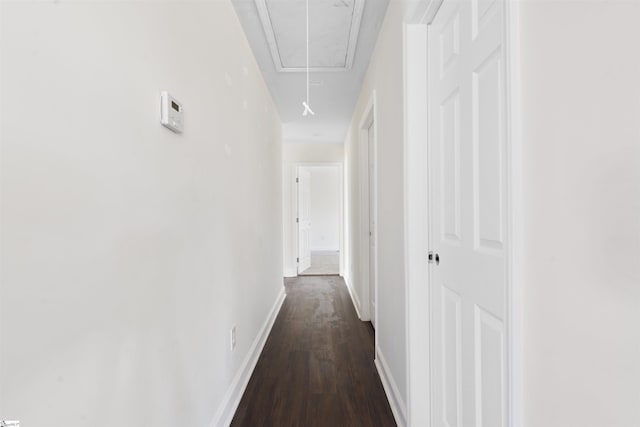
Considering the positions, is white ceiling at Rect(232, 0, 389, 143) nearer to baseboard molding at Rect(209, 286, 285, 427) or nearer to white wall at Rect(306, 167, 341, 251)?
baseboard molding at Rect(209, 286, 285, 427)

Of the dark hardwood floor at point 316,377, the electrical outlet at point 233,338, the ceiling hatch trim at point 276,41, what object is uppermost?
the ceiling hatch trim at point 276,41

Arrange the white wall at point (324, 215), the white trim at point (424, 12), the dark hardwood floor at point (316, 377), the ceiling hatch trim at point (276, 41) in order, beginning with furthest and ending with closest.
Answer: the white wall at point (324, 215)
the ceiling hatch trim at point (276, 41)
the dark hardwood floor at point (316, 377)
the white trim at point (424, 12)

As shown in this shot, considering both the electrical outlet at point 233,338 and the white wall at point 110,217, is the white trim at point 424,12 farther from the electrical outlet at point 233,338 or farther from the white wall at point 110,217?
the electrical outlet at point 233,338

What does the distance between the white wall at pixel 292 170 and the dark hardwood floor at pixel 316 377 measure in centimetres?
198

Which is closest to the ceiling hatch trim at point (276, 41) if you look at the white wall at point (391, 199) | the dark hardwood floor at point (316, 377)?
the white wall at point (391, 199)

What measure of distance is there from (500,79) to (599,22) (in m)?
0.36

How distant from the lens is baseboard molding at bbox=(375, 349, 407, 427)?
1.65m

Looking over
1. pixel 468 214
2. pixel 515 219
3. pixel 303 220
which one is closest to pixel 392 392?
pixel 468 214

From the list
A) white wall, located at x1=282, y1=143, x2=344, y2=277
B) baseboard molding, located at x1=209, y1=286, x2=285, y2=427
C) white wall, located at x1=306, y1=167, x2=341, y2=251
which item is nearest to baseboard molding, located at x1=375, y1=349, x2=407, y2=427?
baseboard molding, located at x1=209, y1=286, x2=285, y2=427

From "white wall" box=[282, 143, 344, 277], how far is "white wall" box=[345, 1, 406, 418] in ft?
9.65

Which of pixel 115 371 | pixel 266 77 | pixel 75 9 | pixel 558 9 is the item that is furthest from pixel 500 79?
pixel 266 77

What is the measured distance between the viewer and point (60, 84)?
65 cm

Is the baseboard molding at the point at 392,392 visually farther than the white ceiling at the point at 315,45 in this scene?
No

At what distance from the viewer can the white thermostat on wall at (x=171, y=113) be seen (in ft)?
3.50
